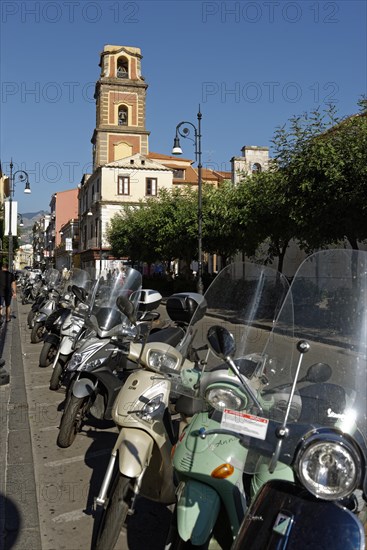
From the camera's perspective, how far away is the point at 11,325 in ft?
53.3

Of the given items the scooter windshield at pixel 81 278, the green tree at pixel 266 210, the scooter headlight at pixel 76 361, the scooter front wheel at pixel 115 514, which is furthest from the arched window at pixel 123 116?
the scooter front wheel at pixel 115 514

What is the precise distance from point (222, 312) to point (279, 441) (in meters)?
1.05

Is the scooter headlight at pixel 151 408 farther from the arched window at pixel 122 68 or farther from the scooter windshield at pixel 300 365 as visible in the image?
the arched window at pixel 122 68


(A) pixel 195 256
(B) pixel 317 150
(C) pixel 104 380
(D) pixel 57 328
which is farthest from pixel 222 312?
(A) pixel 195 256

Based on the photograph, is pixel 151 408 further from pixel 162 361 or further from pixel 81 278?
pixel 81 278

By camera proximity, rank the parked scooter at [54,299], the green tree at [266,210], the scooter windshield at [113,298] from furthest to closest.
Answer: the green tree at [266,210] < the parked scooter at [54,299] < the scooter windshield at [113,298]

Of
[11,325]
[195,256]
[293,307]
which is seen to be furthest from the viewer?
[195,256]

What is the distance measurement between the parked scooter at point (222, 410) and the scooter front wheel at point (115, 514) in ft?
1.26

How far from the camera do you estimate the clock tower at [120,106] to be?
185ft

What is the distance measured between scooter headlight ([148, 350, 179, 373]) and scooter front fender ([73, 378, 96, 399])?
5.57 feet

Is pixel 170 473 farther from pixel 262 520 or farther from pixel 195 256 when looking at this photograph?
pixel 195 256

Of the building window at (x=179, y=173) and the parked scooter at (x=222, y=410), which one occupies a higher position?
the building window at (x=179, y=173)

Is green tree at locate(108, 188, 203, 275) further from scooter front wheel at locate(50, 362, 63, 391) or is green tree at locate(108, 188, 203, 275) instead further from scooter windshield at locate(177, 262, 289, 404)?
scooter windshield at locate(177, 262, 289, 404)

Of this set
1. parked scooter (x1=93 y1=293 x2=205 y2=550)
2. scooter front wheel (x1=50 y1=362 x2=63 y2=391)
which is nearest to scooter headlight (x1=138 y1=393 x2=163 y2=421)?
parked scooter (x1=93 y1=293 x2=205 y2=550)
